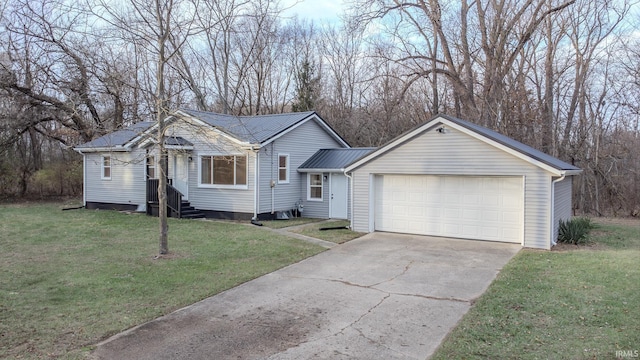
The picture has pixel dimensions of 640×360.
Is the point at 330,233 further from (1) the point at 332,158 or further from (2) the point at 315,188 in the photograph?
(1) the point at 332,158

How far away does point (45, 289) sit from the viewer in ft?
24.4

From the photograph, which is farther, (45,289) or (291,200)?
(291,200)

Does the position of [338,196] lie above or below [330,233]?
above

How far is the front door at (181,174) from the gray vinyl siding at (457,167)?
7.65 meters

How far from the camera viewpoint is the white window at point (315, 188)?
18.1m

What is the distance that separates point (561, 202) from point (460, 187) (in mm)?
3373

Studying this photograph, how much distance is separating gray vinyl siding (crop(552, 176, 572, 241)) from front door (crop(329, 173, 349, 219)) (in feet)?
24.6

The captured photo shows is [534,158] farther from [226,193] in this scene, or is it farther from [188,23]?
[226,193]

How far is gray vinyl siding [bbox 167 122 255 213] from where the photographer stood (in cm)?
1647

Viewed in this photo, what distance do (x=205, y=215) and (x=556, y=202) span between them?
12.6 metres

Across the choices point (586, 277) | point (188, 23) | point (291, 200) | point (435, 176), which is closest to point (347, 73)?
point (291, 200)

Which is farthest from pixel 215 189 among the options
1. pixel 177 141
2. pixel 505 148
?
pixel 505 148

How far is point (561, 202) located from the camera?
1324 centimetres

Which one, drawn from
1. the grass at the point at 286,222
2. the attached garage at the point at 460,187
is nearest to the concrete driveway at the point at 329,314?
the attached garage at the point at 460,187
